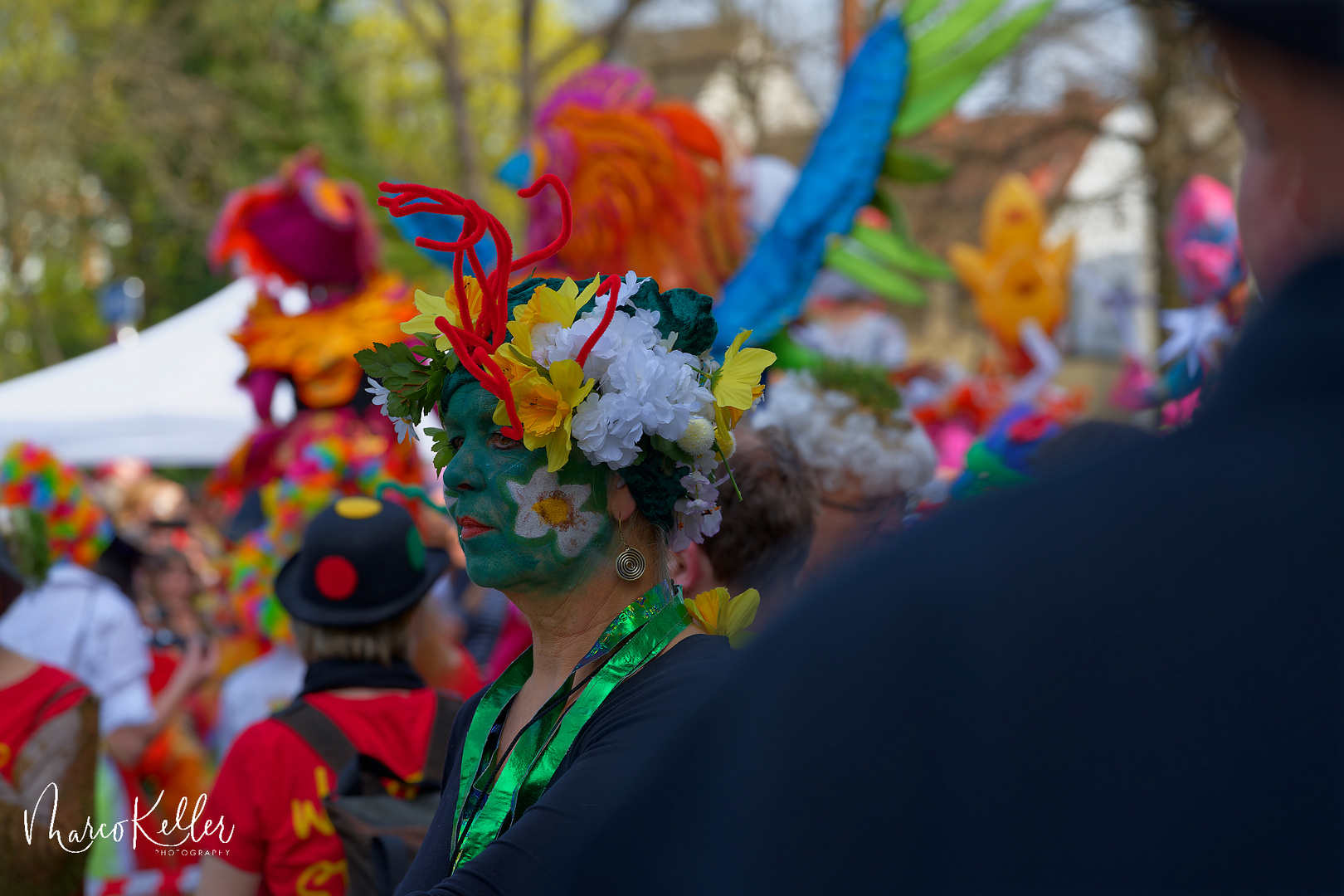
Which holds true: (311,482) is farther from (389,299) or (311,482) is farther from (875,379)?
(875,379)

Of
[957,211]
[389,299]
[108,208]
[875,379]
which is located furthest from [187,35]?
[875,379]

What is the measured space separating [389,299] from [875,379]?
8.08 ft

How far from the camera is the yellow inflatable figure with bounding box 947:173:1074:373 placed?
38.7 feet

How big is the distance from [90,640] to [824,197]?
3.34 meters

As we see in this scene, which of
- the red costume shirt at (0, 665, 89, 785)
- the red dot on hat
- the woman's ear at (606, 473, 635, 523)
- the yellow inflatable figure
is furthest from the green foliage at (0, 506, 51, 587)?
the yellow inflatable figure

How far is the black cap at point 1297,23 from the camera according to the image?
0.62 meters

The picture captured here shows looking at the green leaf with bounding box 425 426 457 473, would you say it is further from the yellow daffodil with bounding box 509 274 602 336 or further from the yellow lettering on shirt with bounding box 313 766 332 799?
the yellow lettering on shirt with bounding box 313 766 332 799

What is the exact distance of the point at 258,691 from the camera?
3967mm

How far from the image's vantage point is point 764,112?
21250 millimetres

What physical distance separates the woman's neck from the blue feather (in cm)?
329

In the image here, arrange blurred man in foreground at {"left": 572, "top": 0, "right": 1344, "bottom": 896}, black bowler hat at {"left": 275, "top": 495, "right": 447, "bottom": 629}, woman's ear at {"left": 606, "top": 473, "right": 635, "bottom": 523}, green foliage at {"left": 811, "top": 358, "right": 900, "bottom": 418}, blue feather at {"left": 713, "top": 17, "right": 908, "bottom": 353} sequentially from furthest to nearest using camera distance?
blue feather at {"left": 713, "top": 17, "right": 908, "bottom": 353}
green foliage at {"left": 811, "top": 358, "right": 900, "bottom": 418}
black bowler hat at {"left": 275, "top": 495, "right": 447, "bottom": 629}
woman's ear at {"left": 606, "top": 473, "right": 635, "bottom": 523}
blurred man in foreground at {"left": 572, "top": 0, "right": 1344, "bottom": 896}

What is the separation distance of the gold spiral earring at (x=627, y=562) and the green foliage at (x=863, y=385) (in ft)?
6.32

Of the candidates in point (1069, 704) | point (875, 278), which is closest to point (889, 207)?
point (875, 278)

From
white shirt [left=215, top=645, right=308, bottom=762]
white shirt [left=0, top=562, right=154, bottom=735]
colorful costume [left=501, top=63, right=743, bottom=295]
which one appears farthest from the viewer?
colorful costume [left=501, top=63, right=743, bottom=295]
